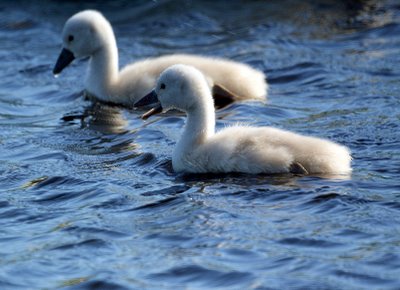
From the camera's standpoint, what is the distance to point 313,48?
42.4 ft

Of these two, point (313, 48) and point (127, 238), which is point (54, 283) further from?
point (313, 48)

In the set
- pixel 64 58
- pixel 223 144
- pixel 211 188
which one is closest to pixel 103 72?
pixel 64 58

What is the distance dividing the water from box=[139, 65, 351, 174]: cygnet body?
10 centimetres

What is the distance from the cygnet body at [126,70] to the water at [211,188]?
0.65ft

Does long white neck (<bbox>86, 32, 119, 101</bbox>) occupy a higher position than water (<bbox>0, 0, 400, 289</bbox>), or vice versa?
long white neck (<bbox>86, 32, 119, 101</bbox>)

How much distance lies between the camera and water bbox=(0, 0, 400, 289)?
6.43 meters

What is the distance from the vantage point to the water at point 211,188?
21.1 ft

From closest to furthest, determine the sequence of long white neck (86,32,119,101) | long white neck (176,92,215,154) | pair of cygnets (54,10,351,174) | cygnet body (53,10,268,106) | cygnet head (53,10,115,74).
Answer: pair of cygnets (54,10,351,174) → long white neck (176,92,215,154) → cygnet body (53,10,268,106) → long white neck (86,32,119,101) → cygnet head (53,10,115,74)

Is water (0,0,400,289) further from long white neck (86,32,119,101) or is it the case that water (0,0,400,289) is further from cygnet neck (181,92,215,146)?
cygnet neck (181,92,215,146)

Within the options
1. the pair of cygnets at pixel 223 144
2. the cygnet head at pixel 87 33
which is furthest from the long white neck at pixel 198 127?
the cygnet head at pixel 87 33

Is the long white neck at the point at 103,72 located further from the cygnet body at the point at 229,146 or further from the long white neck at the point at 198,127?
the long white neck at the point at 198,127

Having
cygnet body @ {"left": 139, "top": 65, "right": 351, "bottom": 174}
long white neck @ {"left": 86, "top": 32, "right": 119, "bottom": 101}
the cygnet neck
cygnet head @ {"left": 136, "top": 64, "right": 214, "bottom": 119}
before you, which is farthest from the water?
cygnet head @ {"left": 136, "top": 64, "right": 214, "bottom": 119}

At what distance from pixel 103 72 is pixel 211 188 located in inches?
146

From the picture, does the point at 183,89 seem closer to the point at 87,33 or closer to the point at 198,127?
the point at 198,127
